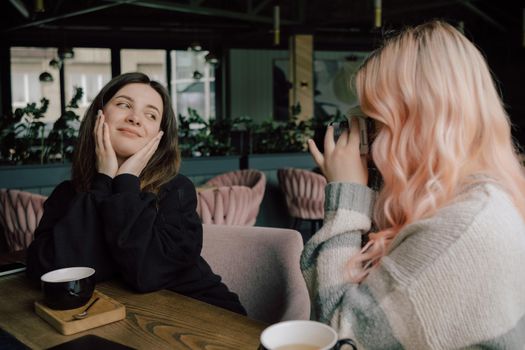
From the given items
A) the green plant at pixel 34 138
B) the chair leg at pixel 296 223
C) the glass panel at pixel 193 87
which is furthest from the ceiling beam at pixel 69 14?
the glass panel at pixel 193 87

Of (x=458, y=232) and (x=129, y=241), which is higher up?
(x=458, y=232)

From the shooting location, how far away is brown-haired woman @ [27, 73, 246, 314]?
1.51 m

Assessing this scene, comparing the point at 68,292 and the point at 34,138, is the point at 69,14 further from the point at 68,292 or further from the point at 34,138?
the point at 68,292

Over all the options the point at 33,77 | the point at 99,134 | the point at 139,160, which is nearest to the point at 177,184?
the point at 139,160

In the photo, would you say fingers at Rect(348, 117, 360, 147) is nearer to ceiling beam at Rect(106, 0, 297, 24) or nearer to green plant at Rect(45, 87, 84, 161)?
green plant at Rect(45, 87, 84, 161)

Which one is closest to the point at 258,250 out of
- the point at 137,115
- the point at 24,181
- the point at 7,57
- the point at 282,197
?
the point at 137,115

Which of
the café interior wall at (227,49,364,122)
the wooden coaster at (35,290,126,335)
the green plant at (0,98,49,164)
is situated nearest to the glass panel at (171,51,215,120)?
the café interior wall at (227,49,364,122)

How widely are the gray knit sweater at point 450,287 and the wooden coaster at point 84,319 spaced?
18.4 inches

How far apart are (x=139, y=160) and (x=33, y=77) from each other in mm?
13082

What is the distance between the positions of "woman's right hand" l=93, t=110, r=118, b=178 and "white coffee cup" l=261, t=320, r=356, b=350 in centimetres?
91

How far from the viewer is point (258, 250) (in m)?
1.74

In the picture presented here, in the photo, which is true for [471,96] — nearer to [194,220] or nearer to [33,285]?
[194,220]

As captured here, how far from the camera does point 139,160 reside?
1.67 m

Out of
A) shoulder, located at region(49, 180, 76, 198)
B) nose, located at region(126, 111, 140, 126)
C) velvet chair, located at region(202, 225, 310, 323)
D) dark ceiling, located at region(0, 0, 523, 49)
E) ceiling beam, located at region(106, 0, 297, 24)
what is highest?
dark ceiling, located at region(0, 0, 523, 49)
